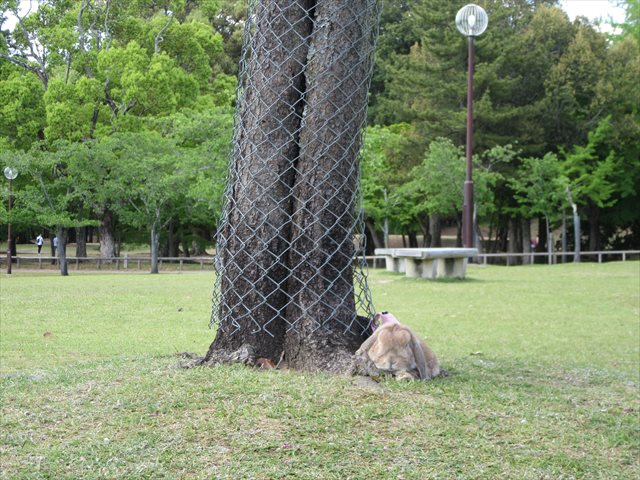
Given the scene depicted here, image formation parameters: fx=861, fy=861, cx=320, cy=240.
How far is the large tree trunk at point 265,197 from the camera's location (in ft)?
16.9

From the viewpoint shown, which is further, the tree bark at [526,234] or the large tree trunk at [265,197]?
the tree bark at [526,234]

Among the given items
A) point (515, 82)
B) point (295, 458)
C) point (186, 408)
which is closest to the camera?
point (295, 458)

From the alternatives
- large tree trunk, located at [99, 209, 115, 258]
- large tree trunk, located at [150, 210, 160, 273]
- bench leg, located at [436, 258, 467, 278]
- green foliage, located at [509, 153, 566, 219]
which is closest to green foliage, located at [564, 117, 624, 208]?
green foliage, located at [509, 153, 566, 219]

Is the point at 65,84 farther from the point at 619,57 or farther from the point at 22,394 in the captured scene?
the point at 22,394

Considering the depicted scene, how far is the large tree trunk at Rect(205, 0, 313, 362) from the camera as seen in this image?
5164 millimetres

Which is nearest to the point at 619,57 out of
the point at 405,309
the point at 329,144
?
the point at 405,309

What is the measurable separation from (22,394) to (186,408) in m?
1.02

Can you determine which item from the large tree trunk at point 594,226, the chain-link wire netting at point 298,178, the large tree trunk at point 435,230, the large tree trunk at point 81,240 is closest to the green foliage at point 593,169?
the large tree trunk at point 594,226

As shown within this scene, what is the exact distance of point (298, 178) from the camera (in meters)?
5.19

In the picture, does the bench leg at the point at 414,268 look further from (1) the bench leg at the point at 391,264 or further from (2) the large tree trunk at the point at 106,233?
(2) the large tree trunk at the point at 106,233

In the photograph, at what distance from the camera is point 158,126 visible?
109 feet

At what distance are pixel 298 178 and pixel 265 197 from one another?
0.75ft

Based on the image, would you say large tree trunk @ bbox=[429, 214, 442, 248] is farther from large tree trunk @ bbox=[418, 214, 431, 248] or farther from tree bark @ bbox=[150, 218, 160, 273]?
tree bark @ bbox=[150, 218, 160, 273]

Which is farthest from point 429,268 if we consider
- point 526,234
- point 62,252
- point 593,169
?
point 526,234
